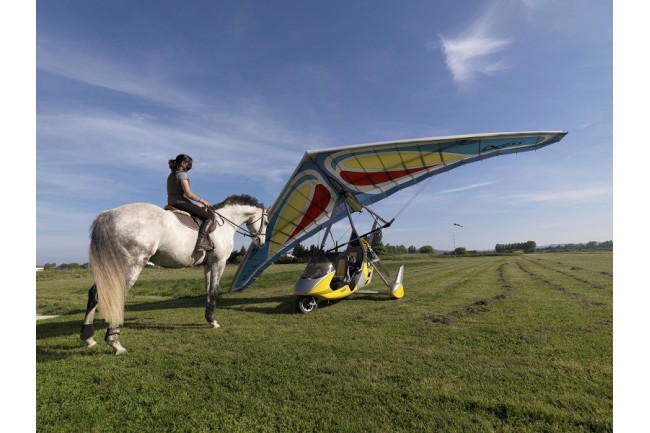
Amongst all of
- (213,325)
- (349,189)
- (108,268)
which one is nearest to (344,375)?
(213,325)

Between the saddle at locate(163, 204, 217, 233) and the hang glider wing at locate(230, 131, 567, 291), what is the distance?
139 inches

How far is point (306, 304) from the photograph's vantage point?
28.0ft

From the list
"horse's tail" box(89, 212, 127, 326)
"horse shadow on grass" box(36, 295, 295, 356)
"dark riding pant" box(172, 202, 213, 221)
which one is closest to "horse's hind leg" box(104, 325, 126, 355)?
"horse's tail" box(89, 212, 127, 326)

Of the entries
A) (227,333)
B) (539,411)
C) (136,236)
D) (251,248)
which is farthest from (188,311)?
(539,411)

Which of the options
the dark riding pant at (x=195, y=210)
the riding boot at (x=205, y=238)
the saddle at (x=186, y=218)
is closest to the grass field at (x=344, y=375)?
the riding boot at (x=205, y=238)

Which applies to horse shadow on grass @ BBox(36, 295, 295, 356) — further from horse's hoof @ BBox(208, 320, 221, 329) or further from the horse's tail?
the horse's tail

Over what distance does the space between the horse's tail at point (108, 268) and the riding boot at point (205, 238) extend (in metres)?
1.48

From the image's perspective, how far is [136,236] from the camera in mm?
5508

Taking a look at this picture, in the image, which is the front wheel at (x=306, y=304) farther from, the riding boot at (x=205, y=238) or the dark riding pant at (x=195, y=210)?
the dark riding pant at (x=195, y=210)

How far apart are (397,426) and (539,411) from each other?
1.43 meters

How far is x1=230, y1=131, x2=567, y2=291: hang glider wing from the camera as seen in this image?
757cm

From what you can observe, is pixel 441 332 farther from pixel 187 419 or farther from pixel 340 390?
pixel 187 419

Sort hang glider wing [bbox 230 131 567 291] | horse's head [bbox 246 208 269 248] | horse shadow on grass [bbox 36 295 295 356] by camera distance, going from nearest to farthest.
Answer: horse shadow on grass [bbox 36 295 295 356] < hang glider wing [bbox 230 131 567 291] < horse's head [bbox 246 208 269 248]

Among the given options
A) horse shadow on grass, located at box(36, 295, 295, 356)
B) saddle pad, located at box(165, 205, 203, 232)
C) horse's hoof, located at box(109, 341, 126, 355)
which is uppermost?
saddle pad, located at box(165, 205, 203, 232)
